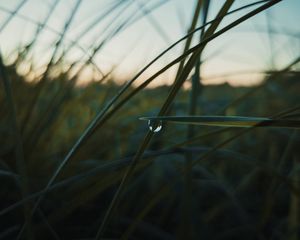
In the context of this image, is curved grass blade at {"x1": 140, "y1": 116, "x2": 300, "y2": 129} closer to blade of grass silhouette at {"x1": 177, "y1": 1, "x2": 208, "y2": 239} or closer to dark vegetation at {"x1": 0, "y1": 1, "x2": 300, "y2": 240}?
dark vegetation at {"x1": 0, "y1": 1, "x2": 300, "y2": 240}

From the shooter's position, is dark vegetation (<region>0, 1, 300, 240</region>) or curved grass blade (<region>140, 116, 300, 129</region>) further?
dark vegetation (<region>0, 1, 300, 240</region>)

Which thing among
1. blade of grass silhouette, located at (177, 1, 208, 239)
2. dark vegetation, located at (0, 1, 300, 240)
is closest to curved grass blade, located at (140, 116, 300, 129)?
dark vegetation, located at (0, 1, 300, 240)

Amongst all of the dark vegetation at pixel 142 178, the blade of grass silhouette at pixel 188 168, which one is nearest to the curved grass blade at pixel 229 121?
the dark vegetation at pixel 142 178

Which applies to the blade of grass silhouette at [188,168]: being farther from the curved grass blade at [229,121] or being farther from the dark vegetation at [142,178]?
the curved grass blade at [229,121]

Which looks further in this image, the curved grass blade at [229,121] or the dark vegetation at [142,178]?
the dark vegetation at [142,178]

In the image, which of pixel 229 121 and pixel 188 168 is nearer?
pixel 229 121

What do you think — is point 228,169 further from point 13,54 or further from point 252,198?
point 13,54

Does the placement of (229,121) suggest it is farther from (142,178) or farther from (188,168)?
(142,178)

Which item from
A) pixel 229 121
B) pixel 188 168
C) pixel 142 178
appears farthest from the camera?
pixel 142 178

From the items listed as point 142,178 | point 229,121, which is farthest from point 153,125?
point 142,178

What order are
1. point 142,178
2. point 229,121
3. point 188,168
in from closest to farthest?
point 229,121 → point 188,168 → point 142,178

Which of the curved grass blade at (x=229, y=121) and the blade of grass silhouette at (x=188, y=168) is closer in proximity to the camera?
the curved grass blade at (x=229, y=121)
